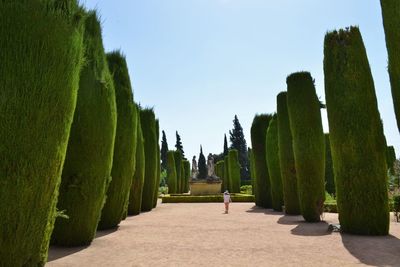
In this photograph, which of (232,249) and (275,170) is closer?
(232,249)

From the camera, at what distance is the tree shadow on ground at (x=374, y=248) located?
711 centimetres

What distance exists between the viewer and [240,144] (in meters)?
81.5

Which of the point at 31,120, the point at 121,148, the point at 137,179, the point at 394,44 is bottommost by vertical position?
the point at 137,179

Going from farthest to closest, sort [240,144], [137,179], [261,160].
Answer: [240,144] < [261,160] < [137,179]

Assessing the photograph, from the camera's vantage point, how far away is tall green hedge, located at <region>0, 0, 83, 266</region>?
496 centimetres

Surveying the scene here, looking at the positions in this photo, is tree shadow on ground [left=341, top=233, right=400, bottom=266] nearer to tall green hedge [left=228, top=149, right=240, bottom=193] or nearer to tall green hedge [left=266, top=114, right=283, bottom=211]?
tall green hedge [left=266, top=114, right=283, bottom=211]

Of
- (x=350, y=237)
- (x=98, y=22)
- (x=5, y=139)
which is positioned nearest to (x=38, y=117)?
(x=5, y=139)

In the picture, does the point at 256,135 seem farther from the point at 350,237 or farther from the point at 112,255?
the point at 112,255

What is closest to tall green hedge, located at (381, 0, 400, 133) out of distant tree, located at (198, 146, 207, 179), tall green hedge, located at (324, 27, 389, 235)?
tall green hedge, located at (324, 27, 389, 235)

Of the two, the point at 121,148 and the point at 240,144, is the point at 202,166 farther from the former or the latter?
the point at 121,148

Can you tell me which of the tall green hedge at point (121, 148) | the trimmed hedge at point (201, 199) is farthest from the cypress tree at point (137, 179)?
the trimmed hedge at point (201, 199)

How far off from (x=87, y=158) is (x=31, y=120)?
4.11 metres

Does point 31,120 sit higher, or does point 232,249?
point 31,120

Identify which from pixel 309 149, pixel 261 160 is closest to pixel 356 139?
pixel 309 149
